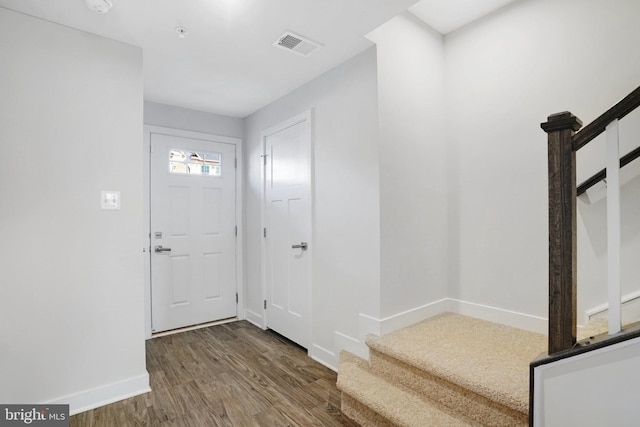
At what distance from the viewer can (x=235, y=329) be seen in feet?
11.4

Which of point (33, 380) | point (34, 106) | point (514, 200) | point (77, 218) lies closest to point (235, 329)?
point (33, 380)

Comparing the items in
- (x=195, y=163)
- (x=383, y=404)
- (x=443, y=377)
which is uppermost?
(x=195, y=163)

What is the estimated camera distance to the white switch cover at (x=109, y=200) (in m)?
2.10

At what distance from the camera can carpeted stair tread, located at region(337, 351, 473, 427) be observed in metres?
1.59

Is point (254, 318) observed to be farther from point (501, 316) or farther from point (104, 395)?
point (501, 316)

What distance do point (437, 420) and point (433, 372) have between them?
0.22 meters

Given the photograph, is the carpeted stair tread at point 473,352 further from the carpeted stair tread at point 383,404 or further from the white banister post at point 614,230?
the white banister post at point 614,230

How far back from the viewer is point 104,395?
2.08 metres

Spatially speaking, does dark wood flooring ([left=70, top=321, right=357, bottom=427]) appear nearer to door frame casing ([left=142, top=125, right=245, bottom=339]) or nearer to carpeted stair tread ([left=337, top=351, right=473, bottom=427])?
carpeted stair tread ([left=337, top=351, right=473, bottom=427])

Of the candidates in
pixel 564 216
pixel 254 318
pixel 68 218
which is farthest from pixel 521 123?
pixel 254 318

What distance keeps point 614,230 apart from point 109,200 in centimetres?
267

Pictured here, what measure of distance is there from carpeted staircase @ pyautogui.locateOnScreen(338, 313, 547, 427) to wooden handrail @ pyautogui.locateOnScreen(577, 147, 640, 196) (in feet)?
3.21

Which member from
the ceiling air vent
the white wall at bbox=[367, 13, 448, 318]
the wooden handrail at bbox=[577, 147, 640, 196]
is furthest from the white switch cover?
the wooden handrail at bbox=[577, 147, 640, 196]

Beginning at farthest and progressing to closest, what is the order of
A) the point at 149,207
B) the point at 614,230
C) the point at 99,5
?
the point at 149,207
the point at 99,5
the point at 614,230
